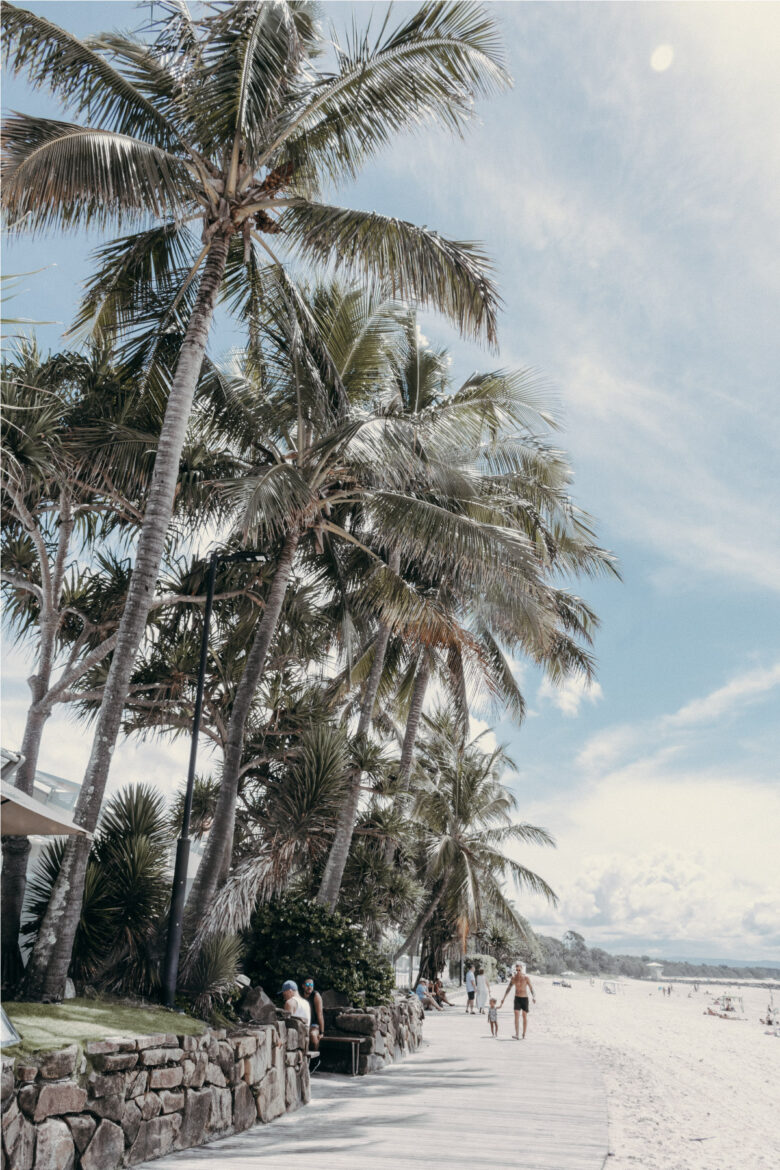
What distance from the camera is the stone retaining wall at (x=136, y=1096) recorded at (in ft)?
18.0

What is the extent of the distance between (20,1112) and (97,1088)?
723 mm

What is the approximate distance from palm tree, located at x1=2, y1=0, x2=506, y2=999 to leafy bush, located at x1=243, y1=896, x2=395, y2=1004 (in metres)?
5.37

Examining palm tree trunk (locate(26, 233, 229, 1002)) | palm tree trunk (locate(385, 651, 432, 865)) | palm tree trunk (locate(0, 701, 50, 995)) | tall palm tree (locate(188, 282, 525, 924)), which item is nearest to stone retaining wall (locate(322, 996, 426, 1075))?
tall palm tree (locate(188, 282, 525, 924))

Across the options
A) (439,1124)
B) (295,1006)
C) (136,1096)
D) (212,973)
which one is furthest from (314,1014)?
(136,1096)

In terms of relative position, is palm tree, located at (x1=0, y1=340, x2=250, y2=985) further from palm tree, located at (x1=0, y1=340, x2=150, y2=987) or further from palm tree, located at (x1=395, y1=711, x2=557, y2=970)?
palm tree, located at (x1=395, y1=711, x2=557, y2=970)

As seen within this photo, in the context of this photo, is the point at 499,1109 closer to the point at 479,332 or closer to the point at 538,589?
the point at 538,589

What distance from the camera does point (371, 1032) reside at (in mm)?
11938

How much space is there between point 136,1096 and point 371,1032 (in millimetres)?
6217

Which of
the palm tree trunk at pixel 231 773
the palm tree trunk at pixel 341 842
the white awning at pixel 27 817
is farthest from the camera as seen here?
the palm tree trunk at pixel 341 842

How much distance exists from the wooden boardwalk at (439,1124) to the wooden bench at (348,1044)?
33 cm

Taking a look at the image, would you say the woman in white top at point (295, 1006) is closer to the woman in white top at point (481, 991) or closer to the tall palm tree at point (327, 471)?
the tall palm tree at point (327, 471)

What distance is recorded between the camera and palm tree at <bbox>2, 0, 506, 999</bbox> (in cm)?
991

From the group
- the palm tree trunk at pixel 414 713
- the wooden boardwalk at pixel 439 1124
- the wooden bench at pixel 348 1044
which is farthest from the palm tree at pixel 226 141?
the palm tree trunk at pixel 414 713

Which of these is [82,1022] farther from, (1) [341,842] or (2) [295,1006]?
(1) [341,842]
